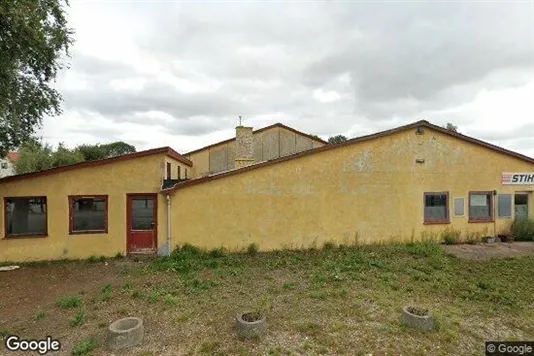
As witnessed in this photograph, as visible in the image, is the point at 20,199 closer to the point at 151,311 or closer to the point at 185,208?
the point at 185,208

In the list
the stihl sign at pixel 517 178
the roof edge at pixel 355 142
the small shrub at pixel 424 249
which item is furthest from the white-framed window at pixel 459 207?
the roof edge at pixel 355 142

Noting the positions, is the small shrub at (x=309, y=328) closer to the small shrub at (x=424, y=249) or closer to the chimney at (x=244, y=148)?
the small shrub at (x=424, y=249)

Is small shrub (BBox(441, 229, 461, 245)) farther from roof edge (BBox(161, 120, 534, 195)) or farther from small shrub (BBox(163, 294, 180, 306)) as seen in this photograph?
small shrub (BBox(163, 294, 180, 306))

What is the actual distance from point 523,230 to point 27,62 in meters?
19.4

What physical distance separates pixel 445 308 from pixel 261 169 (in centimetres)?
743

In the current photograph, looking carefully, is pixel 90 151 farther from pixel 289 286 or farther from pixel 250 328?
pixel 250 328

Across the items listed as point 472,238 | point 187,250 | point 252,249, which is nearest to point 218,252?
point 187,250

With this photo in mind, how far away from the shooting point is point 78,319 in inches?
265

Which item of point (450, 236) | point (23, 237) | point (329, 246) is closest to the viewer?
point (23, 237)

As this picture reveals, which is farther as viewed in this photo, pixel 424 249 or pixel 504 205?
pixel 504 205

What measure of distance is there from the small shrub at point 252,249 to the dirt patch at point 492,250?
705 cm

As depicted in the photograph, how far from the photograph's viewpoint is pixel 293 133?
71.3 feet

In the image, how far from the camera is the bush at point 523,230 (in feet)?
45.5

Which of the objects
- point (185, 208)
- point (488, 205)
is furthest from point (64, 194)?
point (488, 205)
